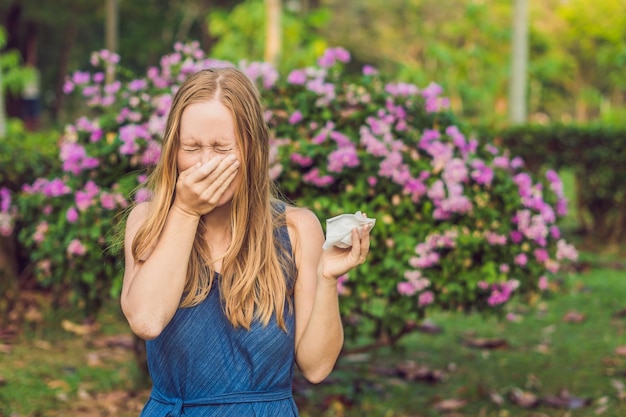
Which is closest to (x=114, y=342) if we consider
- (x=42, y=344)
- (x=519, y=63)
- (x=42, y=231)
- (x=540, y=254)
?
(x=42, y=344)

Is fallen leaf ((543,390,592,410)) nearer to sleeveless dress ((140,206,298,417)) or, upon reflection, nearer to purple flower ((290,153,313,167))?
purple flower ((290,153,313,167))

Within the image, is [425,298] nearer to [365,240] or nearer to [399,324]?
[399,324]

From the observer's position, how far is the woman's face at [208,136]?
6.58ft

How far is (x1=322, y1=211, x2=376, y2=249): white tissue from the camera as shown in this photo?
1915mm

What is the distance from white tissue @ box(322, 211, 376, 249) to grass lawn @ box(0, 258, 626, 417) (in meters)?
2.47

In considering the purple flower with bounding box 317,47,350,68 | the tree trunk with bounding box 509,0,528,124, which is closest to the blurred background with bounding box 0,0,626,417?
the purple flower with bounding box 317,47,350,68

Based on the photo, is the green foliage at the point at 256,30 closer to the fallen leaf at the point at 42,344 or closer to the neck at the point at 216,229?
the fallen leaf at the point at 42,344

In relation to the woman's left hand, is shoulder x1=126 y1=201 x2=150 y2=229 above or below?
above

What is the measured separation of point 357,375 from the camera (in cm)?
524

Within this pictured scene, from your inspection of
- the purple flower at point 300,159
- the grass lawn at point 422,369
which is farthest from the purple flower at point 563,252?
the purple flower at point 300,159

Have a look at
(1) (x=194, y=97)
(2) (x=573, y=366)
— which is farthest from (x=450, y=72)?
(1) (x=194, y=97)

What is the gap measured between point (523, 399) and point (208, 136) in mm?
3121

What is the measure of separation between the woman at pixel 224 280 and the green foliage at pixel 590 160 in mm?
7788

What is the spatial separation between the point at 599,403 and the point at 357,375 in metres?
1.39
